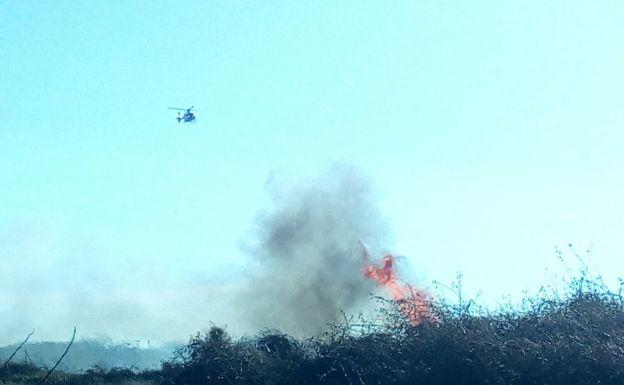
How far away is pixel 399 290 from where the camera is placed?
25.9m

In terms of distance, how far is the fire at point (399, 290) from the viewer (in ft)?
48.8

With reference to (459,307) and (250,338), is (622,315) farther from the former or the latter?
(250,338)

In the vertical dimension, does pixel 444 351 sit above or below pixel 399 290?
below

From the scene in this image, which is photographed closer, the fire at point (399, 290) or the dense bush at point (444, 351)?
the dense bush at point (444, 351)

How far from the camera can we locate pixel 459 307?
1471 cm

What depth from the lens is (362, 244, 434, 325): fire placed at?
586 inches

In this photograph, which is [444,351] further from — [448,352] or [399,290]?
[399,290]

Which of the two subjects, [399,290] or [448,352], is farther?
[399,290]

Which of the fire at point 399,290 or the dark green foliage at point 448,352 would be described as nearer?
the dark green foliage at point 448,352

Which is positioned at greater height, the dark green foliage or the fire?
the fire

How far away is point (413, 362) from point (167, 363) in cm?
528

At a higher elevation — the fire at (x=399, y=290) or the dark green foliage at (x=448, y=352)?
the fire at (x=399, y=290)

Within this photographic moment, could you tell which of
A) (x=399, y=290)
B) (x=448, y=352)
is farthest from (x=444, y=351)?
(x=399, y=290)

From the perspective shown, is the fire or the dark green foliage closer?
the dark green foliage
